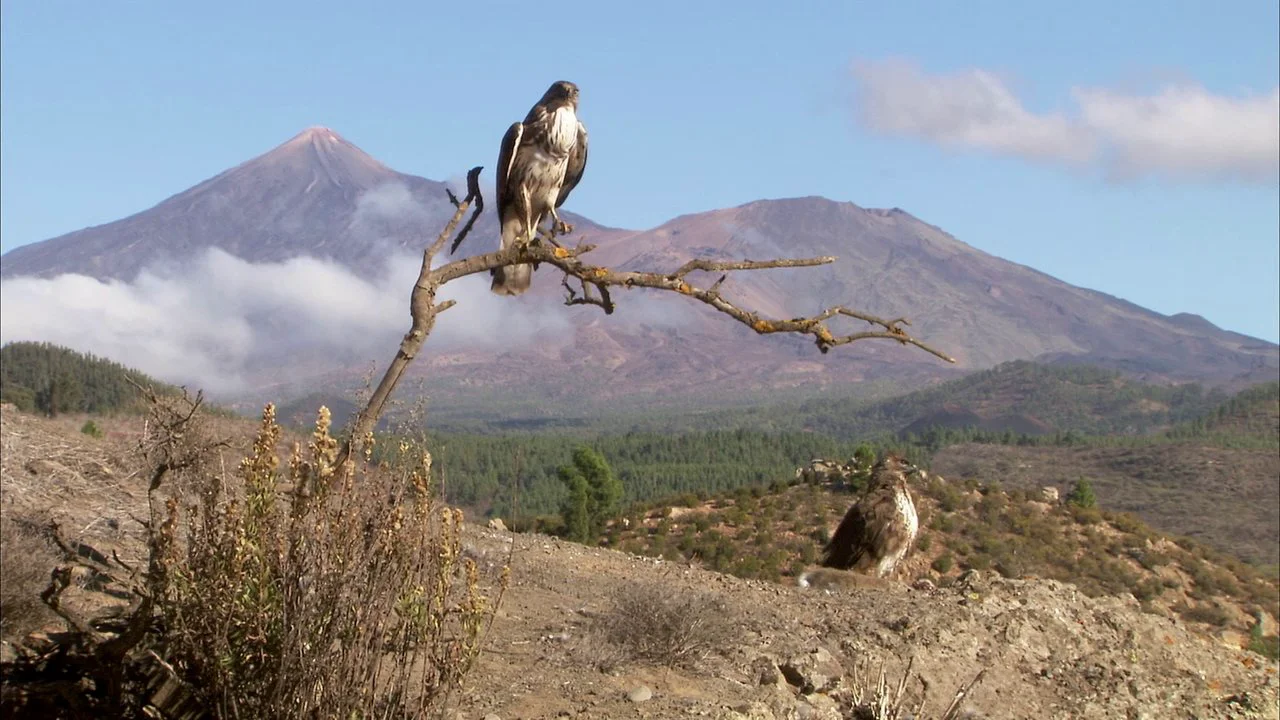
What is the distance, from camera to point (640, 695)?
25.4 ft

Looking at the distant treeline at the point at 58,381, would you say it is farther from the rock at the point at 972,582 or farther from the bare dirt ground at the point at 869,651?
the rock at the point at 972,582

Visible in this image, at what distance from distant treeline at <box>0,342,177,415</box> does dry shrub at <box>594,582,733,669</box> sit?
872 inches

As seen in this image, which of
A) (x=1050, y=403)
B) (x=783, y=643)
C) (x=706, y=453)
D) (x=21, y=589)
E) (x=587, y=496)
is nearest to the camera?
(x=21, y=589)

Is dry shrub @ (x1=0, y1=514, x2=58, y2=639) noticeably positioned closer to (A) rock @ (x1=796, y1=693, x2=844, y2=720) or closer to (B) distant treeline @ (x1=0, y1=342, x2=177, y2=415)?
(A) rock @ (x1=796, y1=693, x2=844, y2=720)

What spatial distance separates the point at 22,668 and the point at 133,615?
107 cm

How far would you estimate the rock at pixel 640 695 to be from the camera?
767cm

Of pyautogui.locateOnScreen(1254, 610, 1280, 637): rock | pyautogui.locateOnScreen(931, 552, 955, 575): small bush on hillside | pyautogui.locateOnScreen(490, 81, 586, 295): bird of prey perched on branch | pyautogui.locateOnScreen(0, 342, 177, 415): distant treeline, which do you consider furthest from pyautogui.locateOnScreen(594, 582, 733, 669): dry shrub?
pyautogui.locateOnScreen(0, 342, 177, 415): distant treeline

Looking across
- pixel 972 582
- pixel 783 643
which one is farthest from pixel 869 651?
pixel 972 582

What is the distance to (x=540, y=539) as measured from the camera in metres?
14.9

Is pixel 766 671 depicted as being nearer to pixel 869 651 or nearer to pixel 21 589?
pixel 869 651

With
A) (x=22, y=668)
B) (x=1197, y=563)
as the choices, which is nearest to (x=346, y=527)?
(x=22, y=668)

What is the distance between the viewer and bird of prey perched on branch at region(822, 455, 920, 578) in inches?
539

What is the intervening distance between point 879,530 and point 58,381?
994 inches

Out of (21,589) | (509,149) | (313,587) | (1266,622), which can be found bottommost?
(1266,622)
